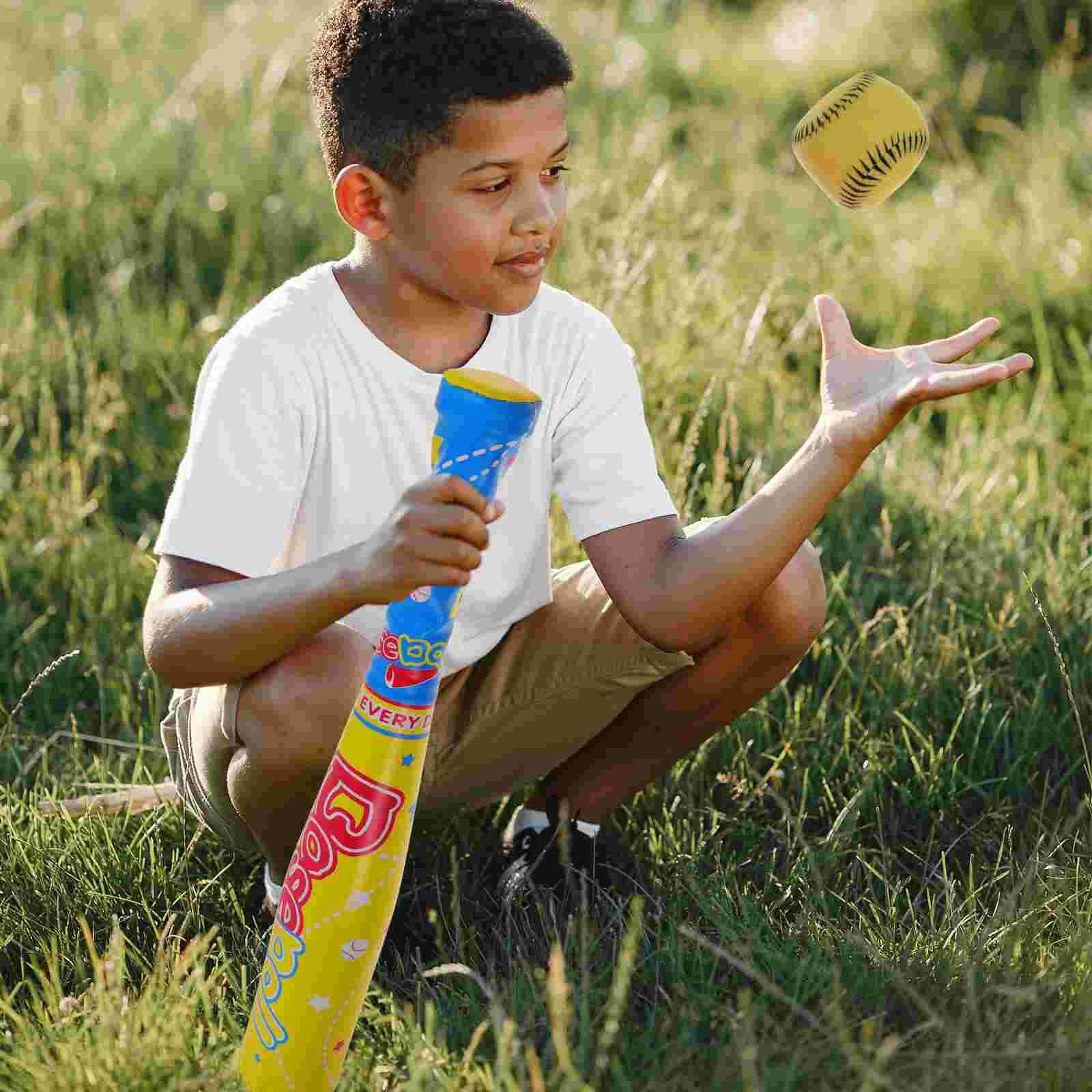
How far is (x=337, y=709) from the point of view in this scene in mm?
1942

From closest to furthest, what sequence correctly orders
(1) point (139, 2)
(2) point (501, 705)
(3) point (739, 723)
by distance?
(2) point (501, 705) < (3) point (739, 723) < (1) point (139, 2)

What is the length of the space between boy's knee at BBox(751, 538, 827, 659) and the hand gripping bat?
2.16ft

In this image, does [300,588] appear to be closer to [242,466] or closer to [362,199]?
[242,466]

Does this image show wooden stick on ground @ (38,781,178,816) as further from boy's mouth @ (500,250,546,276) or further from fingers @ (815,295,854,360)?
fingers @ (815,295,854,360)

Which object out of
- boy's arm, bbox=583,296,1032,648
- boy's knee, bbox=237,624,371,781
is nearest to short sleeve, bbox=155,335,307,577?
boy's knee, bbox=237,624,371,781

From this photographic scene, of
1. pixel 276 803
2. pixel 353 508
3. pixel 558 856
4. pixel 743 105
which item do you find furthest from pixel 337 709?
pixel 743 105

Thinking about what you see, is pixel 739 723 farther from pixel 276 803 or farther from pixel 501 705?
pixel 276 803

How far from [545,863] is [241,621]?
73cm

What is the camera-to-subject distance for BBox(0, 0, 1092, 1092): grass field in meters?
1.78

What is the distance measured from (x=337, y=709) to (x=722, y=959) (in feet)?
1.90

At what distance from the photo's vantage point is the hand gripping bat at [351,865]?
66.1 inches

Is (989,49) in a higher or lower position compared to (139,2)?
lower

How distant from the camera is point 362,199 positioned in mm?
2098

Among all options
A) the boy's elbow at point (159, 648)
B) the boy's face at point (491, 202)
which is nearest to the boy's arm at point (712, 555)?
the boy's face at point (491, 202)
